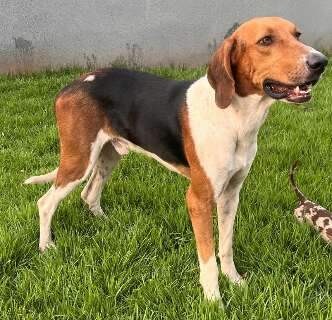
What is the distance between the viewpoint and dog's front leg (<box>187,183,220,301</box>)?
316 centimetres

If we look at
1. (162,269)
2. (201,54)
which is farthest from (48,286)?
(201,54)

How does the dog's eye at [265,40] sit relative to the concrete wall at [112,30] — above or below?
above

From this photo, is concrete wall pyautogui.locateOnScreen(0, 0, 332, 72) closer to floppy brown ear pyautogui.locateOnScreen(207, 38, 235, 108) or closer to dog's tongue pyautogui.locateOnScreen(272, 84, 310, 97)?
floppy brown ear pyautogui.locateOnScreen(207, 38, 235, 108)

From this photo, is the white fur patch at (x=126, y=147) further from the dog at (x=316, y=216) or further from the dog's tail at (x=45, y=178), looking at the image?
the dog at (x=316, y=216)

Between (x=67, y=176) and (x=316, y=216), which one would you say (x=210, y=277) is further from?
(x=67, y=176)

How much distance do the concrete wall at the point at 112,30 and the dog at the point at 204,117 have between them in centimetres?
578

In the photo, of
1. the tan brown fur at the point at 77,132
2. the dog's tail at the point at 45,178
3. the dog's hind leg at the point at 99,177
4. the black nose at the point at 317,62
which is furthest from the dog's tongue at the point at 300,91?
the dog's tail at the point at 45,178

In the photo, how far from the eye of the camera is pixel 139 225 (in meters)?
3.93

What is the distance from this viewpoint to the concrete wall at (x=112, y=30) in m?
9.29

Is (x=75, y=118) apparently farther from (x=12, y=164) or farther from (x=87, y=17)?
(x=87, y=17)

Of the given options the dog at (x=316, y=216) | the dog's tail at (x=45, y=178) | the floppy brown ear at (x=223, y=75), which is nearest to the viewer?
the floppy brown ear at (x=223, y=75)

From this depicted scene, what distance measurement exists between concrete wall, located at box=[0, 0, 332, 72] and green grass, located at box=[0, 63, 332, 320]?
4237 mm

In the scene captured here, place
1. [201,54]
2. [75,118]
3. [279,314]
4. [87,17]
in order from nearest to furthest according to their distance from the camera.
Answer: [279,314]
[75,118]
[87,17]
[201,54]

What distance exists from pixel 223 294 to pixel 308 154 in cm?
256
